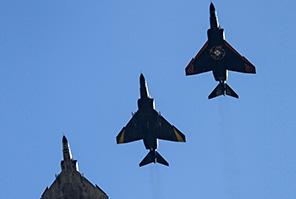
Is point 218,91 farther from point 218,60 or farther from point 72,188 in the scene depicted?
point 72,188

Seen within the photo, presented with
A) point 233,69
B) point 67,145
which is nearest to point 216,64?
point 233,69

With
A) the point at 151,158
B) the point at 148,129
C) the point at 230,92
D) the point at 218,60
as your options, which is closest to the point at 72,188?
the point at 151,158

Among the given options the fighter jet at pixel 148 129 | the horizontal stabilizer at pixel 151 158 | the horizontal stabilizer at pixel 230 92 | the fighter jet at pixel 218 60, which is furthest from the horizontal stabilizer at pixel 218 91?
the horizontal stabilizer at pixel 151 158

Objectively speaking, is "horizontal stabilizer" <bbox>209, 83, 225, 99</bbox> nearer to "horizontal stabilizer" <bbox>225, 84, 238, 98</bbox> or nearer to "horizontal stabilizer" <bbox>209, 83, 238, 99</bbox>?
"horizontal stabilizer" <bbox>209, 83, 238, 99</bbox>

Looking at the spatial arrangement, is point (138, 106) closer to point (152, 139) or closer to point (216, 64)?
point (152, 139)

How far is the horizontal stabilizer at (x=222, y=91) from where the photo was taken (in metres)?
137

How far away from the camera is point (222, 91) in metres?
137

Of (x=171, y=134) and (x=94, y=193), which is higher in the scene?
(x=171, y=134)

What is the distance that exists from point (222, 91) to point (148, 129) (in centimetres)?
1347

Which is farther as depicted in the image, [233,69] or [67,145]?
[233,69]

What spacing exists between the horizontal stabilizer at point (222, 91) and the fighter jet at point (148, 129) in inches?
335

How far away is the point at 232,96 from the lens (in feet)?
449

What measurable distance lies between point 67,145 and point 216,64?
27.7 metres

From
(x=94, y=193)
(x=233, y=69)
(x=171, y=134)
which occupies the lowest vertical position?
(x=94, y=193)
